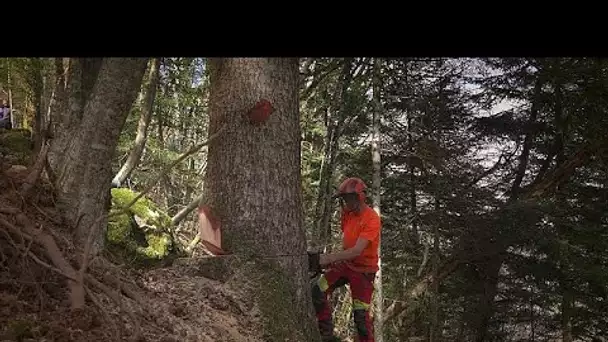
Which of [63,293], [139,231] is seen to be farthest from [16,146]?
[63,293]

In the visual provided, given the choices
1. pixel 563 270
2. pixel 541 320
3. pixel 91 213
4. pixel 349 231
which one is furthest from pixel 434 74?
pixel 91 213

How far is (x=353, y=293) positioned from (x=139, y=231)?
249cm

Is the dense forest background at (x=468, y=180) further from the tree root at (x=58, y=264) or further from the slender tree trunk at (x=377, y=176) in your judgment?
the tree root at (x=58, y=264)

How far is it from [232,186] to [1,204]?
2.09 m

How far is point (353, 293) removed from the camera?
6742 millimetres

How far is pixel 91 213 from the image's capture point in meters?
4.59

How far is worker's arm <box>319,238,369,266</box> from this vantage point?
20.8ft

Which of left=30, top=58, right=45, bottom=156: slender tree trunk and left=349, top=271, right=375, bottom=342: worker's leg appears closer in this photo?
A: left=349, top=271, right=375, bottom=342: worker's leg

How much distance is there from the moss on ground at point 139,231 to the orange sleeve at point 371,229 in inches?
89.7

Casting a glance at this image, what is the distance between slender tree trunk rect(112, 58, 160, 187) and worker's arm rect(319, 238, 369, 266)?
11.2 ft

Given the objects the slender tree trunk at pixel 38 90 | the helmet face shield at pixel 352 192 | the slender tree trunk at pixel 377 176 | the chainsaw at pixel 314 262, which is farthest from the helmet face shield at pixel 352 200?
the slender tree trunk at pixel 377 176

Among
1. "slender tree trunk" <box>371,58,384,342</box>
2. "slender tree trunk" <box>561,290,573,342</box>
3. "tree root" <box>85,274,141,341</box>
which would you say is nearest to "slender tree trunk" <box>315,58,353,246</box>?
"slender tree trunk" <box>371,58,384,342</box>

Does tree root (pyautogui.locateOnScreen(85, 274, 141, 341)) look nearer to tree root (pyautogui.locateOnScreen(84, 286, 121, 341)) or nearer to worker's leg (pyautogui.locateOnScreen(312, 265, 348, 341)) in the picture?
tree root (pyautogui.locateOnScreen(84, 286, 121, 341))

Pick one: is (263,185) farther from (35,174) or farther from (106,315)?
(106,315)
